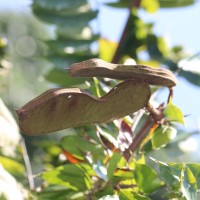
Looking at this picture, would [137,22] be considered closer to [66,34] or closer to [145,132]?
[66,34]

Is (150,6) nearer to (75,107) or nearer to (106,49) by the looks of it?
(106,49)

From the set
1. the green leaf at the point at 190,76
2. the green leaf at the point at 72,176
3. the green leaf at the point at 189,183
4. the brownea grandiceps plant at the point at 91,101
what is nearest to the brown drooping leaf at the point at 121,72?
the brownea grandiceps plant at the point at 91,101

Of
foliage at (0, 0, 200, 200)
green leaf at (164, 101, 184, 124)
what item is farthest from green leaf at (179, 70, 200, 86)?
green leaf at (164, 101, 184, 124)

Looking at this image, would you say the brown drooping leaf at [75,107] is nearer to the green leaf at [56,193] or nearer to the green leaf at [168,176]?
the green leaf at [168,176]

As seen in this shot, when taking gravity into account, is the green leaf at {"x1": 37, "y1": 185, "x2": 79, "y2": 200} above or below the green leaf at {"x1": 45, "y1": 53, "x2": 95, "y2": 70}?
below

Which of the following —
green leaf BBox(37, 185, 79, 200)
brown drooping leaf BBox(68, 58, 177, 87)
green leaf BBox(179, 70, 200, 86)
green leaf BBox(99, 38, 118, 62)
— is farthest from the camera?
green leaf BBox(99, 38, 118, 62)

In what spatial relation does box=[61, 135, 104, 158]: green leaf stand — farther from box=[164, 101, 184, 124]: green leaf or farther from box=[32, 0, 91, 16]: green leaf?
box=[32, 0, 91, 16]: green leaf

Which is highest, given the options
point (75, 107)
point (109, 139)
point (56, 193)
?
point (75, 107)

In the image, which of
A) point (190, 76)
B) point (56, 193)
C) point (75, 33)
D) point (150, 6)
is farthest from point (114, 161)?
point (150, 6)
